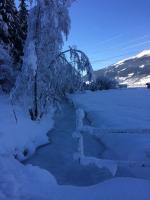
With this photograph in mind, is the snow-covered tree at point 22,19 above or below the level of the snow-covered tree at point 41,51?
above

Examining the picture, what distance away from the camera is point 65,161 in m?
9.04

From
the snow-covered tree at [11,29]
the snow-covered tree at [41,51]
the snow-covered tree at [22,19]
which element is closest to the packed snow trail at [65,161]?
the snow-covered tree at [41,51]

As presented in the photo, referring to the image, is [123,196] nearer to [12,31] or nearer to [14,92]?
[14,92]

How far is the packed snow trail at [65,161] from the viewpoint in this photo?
673 centimetres

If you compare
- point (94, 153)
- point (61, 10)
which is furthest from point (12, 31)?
point (94, 153)

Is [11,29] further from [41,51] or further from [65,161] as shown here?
[65,161]

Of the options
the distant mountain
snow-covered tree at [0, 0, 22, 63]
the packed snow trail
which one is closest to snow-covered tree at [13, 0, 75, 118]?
the packed snow trail

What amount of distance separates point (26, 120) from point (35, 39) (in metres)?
4.38

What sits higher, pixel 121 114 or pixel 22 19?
pixel 22 19

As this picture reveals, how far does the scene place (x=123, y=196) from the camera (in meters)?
4.62

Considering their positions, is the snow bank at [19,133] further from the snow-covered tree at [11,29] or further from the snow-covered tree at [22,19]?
the snow-covered tree at [22,19]

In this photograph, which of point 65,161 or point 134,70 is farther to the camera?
point 134,70

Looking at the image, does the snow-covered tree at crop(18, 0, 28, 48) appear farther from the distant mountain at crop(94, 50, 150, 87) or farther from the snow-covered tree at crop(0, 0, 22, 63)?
the distant mountain at crop(94, 50, 150, 87)

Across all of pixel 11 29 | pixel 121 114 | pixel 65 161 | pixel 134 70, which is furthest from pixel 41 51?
pixel 134 70
